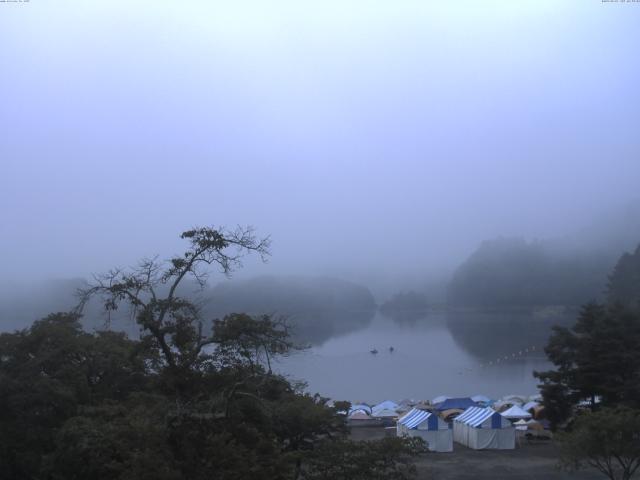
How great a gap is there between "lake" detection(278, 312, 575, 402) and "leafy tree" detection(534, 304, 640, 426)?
9702 mm

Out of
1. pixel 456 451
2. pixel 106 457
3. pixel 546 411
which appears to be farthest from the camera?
pixel 546 411

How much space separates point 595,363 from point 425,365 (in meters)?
45.0

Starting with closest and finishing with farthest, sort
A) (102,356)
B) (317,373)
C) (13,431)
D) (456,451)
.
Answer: (13,431) < (102,356) < (456,451) < (317,373)

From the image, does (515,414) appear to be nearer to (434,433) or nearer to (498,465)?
(434,433)

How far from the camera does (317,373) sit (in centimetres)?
5775

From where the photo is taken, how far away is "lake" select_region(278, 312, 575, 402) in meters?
49.9

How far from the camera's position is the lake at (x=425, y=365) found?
164 ft

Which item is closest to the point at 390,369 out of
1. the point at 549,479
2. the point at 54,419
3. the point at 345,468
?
the point at 549,479

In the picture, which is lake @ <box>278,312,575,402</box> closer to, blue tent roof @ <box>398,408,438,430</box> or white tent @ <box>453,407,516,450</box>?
blue tent roof @ <box>398,408,438,430</box>

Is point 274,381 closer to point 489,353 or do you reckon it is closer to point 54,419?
point 54,419

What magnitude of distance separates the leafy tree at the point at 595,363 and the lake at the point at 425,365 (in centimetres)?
970

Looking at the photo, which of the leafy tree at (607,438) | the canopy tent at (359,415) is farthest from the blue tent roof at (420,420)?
the leafy tree at (607,438)

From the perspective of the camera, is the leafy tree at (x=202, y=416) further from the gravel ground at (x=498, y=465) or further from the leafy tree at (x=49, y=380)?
the gravel ground at (x=498, y=465)

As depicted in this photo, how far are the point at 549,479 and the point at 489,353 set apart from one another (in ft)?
205
